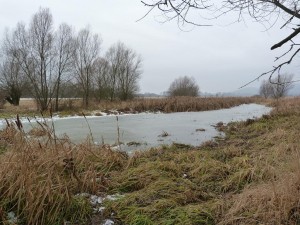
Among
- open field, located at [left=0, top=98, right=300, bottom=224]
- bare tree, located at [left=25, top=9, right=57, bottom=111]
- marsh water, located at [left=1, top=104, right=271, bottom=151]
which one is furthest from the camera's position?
bare tree, located at [left=25, top=9, right=57, bottom=111]

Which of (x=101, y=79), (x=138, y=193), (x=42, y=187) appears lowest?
(x=138, y=193)

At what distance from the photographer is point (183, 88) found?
55.8 meters

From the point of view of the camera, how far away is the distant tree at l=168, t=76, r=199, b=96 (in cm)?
5416

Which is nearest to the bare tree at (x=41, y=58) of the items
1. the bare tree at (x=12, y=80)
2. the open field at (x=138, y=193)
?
the bare tree at (x=12, y=80)

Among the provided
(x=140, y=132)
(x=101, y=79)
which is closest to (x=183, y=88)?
(x=101, y=79)

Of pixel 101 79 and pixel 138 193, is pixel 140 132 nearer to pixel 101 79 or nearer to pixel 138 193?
pixel 138 193

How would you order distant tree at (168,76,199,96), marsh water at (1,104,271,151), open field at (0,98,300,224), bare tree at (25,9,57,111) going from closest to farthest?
open field at (0,98,300,224) < marsh water at (1,104,271,151) < bare tree at (25,9,57,111) < distant tree at (168,76,199,96)

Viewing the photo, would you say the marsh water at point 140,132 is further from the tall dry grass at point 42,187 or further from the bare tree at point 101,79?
the bare tree at point 101,79

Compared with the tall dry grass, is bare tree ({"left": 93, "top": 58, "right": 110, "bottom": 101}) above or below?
above

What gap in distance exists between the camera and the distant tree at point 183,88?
2132 inches

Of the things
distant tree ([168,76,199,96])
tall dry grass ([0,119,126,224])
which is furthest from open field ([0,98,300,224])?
distant tree ([168,76,199,96])

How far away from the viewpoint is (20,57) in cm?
2739

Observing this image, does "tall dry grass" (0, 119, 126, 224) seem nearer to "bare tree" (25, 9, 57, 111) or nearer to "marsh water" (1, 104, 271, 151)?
"marsh water" (1, 104, 271, 151)

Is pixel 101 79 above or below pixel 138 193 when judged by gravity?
above
